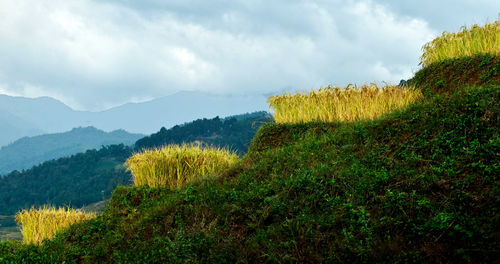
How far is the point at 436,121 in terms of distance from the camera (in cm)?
804

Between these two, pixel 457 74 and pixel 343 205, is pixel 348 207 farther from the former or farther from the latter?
pixel 457 74

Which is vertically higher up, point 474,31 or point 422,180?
point 474,31

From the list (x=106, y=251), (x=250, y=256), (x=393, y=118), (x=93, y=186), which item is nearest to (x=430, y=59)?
(x=393, y=118)

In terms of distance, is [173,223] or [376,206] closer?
[376,206]

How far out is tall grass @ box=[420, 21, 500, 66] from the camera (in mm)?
12634

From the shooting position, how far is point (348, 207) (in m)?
6.34

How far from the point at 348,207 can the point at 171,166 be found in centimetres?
763

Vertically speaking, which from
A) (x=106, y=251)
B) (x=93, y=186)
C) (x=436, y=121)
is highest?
(x=436, y=121)

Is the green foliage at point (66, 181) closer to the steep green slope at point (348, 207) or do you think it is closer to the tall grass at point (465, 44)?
the tall grass at point (465, 44)

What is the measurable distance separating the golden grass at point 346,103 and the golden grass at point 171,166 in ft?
8.73

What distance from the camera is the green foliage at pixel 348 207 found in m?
5.51

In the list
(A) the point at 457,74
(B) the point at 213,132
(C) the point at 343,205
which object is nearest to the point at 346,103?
(A) the point at 457,74

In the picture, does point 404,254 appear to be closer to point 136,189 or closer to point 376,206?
point 376,206

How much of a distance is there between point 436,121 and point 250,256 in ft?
15.4
